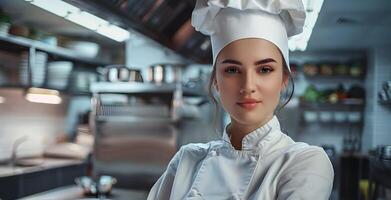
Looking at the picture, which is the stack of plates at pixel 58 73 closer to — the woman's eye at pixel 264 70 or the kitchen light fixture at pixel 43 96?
the kitchen light fixture at pixel 43 96

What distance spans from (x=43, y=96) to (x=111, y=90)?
4.32 feet

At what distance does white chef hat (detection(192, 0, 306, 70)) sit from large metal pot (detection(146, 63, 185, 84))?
1.83 m

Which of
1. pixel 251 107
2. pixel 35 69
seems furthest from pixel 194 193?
pixel 35 69

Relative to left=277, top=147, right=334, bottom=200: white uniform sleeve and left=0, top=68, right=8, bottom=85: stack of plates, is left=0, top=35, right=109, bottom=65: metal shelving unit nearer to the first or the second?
left=0, top=68, right=8, bottom=85: stack of plates

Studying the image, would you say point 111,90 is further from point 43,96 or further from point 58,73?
point 43,96

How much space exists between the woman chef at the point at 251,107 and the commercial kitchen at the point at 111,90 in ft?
2.56

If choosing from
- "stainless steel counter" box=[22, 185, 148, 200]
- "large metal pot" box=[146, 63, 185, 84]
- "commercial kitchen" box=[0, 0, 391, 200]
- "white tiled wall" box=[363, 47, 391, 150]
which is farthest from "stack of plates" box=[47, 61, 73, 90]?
"white tiled wall" box=[363, 47, 391, 150]

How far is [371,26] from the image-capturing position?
354 centimetres

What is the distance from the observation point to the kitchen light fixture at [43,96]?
3311 mm

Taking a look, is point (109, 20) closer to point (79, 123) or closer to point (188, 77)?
point (188, 77)

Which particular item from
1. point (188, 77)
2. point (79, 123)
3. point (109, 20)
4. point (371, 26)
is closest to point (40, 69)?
point (79, 123)

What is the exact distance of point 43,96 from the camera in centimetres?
351

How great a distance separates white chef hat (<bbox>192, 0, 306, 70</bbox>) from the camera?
76 centimetres

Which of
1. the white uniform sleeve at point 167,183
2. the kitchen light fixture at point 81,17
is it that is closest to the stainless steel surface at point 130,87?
the kitchen light fixture at point 81,17
